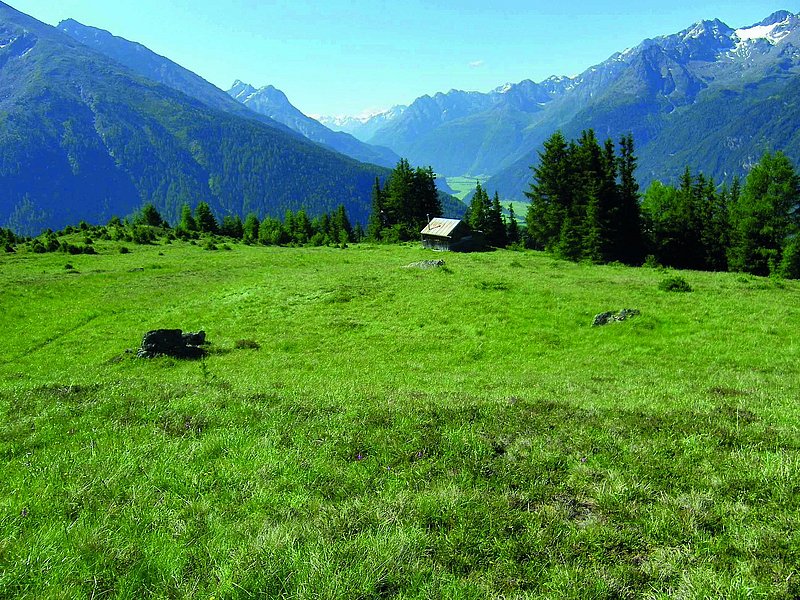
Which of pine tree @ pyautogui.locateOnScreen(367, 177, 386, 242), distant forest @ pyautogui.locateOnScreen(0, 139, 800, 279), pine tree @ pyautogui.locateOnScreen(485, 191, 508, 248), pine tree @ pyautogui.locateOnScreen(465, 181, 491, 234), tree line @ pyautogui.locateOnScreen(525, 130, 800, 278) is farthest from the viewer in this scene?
pine tree @ pyautogui.locateOnScreen(367, 177, 386, 242)

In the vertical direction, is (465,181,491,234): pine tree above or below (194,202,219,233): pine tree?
above

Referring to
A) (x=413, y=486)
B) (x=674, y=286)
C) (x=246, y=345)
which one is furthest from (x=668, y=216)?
(x=413, y=486)

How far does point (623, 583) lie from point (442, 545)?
193 cm

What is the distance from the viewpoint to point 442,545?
16.6ft

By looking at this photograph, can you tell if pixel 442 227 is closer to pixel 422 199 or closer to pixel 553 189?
pixel 553 189

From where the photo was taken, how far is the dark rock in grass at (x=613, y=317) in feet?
79.0

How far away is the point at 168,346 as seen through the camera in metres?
21.8

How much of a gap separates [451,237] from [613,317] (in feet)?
186

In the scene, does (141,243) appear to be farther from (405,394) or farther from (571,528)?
(571,528)

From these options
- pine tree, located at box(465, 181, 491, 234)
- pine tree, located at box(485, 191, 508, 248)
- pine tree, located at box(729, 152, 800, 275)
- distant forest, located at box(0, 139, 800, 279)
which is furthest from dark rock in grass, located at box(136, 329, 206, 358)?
pine tree, located at box(485, 191, 508, 248)

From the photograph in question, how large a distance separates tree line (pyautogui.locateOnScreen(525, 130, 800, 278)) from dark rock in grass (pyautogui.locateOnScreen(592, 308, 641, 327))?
39.3 meters

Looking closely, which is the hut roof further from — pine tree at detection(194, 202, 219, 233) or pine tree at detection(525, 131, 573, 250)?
pine tree at detection(194, 202, 219, 233)

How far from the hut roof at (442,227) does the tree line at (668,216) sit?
57.8ft

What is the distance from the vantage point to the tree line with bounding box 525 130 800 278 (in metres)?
59.7
